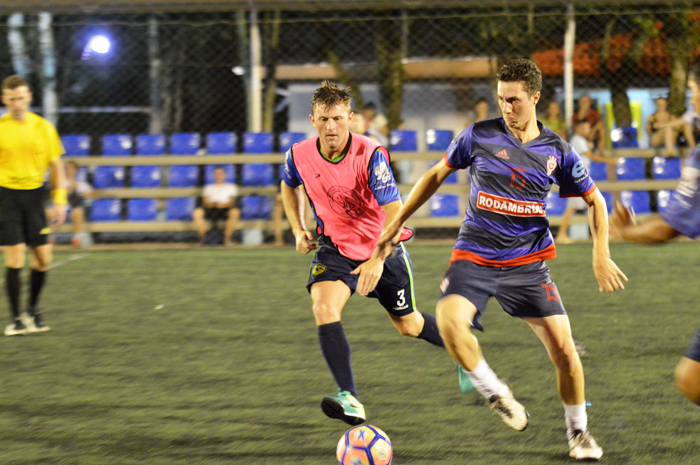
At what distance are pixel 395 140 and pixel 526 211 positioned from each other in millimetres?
8773

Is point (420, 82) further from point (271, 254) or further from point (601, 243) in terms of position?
point (601, 243)

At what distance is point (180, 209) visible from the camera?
12219 millimetres

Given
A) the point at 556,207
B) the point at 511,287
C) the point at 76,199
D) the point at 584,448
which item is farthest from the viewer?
the point at 76,199

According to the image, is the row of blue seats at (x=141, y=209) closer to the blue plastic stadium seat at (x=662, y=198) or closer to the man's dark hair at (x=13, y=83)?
the man's dark hair at (x=13, y=83)

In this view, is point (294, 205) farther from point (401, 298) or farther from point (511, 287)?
point (511, 287)

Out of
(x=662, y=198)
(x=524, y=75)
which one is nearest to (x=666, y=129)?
(x=662, y=198)

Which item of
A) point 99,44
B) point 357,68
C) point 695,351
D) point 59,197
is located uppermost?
point 99,44

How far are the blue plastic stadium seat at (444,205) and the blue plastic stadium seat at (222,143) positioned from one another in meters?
3.14

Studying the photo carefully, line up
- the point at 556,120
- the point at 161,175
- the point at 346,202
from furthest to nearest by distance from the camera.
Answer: the point at 161,175
the point at 556,120
the point at 346,202

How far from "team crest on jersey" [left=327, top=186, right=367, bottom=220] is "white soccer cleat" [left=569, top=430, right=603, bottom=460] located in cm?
168

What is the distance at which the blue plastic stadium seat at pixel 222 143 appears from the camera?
1255 centimetres

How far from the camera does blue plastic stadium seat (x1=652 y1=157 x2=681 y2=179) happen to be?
12.0 meters

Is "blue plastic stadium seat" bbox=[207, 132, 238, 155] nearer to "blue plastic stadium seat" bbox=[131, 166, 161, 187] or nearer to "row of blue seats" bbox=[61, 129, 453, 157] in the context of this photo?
"row of blue seats" bbox=[61, 129, 453, 157]

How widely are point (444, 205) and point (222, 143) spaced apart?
351cm
